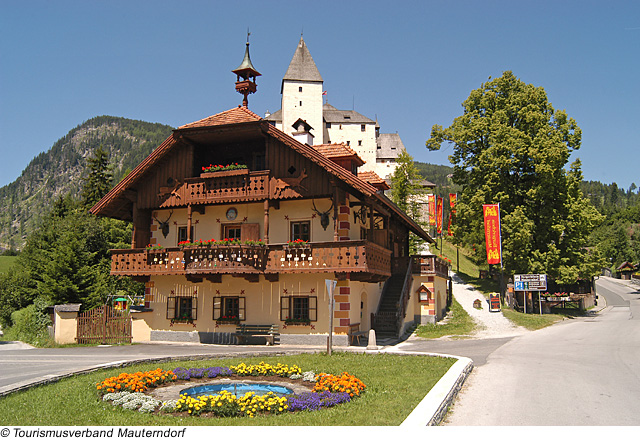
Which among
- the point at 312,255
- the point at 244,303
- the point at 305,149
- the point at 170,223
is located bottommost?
the point at 244,303

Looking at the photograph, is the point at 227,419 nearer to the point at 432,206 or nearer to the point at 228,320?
the point at 228,320

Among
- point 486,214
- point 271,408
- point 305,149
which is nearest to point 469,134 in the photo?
point 486,214

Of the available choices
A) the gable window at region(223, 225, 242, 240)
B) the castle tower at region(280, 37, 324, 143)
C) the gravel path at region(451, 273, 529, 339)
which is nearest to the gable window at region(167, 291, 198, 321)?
the gable window at region(223, 225, 242, 240)

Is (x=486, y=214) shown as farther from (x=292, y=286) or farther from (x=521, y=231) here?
(x=292, y=286)

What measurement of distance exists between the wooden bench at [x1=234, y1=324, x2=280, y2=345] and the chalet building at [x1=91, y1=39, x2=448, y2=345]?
360 mm

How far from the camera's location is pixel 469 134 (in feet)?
135

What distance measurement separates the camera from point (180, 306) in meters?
26.1

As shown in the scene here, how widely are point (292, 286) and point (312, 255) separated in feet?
8.78

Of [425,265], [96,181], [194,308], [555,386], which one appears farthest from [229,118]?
[96,181]

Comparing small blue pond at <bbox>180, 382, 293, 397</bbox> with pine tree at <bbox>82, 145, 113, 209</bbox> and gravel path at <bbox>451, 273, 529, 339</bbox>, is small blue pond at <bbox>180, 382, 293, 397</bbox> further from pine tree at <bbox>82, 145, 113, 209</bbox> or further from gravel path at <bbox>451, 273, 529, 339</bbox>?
pine tree at <bbox>82, 145, 113, 209</bbox>

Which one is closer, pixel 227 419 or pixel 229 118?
pixel 227 419

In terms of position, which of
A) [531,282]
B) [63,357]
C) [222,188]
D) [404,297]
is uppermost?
[222,188]

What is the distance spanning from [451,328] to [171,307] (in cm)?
1480

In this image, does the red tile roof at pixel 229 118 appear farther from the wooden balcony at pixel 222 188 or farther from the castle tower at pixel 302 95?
the castle tower at pixel 302 95
